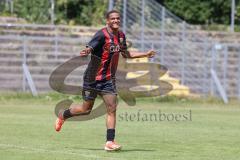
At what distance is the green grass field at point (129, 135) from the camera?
10.4 m

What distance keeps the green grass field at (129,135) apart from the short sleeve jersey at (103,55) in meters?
1.11

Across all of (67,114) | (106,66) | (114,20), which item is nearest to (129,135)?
(67,114)

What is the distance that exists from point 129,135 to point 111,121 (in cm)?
265

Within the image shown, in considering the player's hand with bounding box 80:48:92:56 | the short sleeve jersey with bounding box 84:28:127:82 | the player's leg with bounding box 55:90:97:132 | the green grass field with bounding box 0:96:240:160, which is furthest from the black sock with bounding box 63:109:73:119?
the player's hand with bounding box 80:48:92:56

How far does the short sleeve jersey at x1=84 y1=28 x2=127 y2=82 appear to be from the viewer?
10984 mm

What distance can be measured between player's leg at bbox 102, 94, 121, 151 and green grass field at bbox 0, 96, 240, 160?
0.41 feet

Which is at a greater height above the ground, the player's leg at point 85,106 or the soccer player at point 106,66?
the soccer player at point 106,66

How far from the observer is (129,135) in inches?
535

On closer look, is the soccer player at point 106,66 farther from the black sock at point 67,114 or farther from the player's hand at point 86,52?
the black sock at point 67,114

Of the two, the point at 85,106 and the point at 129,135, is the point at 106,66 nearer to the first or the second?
the point at 85,106

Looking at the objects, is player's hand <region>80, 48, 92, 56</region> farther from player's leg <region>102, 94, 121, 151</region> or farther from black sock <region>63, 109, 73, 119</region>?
black sock <region>63, 109, 73, 119</region>

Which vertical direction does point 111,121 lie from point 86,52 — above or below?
below

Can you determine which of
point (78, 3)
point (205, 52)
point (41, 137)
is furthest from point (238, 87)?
point (41, 137)

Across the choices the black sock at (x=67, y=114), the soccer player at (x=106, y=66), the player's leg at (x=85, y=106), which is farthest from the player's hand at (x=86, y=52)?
the black sock at (x=67, y=114)
